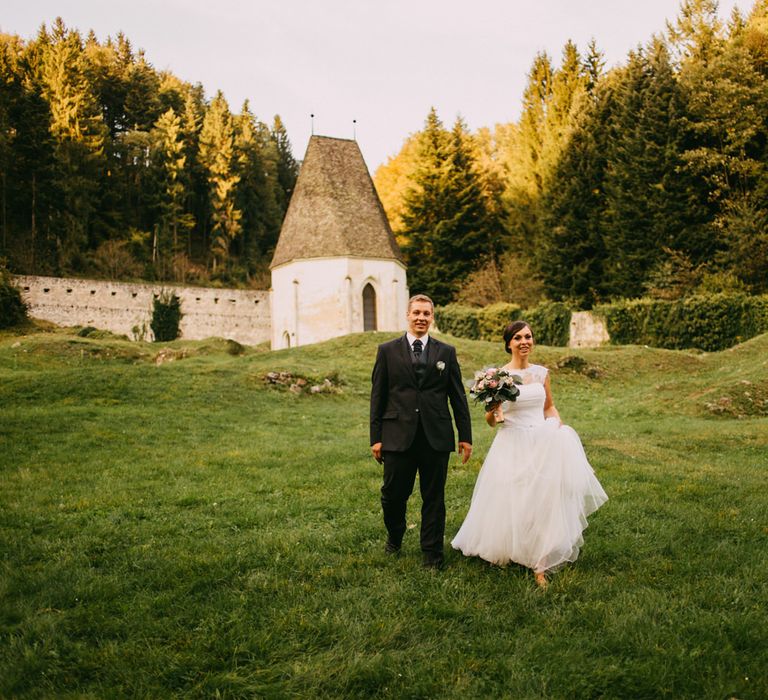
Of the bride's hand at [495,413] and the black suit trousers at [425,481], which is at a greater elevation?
the bride's hand at [495,413]

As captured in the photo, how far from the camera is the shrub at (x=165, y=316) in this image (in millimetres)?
37281

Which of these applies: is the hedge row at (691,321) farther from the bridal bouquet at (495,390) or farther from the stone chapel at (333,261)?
the bridal bouquet at (495,390)

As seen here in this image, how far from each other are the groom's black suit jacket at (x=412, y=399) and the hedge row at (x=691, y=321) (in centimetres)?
2340

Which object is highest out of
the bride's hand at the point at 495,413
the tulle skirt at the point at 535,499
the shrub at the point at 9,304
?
the shrub at the point at 9,304

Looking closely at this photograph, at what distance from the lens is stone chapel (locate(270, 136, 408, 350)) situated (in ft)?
101

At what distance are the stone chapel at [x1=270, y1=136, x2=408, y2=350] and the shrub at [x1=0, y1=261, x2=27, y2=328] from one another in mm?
12645

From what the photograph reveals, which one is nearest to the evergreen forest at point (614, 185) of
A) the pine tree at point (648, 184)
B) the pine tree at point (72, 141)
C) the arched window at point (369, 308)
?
the pine tree at point (648, 184)

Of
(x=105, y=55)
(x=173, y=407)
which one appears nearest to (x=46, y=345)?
(x=173, y=407)

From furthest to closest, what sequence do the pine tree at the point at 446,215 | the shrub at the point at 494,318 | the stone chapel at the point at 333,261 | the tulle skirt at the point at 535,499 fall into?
1. the pine tree at the point at 446,215
2. the shrub at the point at 494,318
3. the stone chapel at the point at 333,261
4. the tulle skirt at the point at 535,499

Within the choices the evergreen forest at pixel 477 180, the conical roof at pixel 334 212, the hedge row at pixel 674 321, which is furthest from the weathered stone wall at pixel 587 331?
the conical roof at pixel 334 212

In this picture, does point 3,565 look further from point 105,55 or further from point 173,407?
point 105,55

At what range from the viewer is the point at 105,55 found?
51.1 metres

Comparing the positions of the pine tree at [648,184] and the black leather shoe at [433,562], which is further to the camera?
the pine tree at [648,184]

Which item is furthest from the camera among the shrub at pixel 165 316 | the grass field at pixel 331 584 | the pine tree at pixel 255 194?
the pine tree at pixel 255 194
